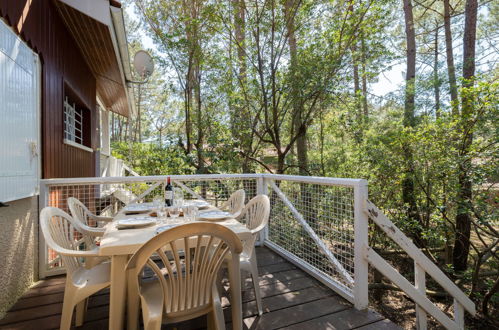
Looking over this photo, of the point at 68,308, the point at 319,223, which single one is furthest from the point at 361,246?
the point at 68,308

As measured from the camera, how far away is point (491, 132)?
13.8 feet

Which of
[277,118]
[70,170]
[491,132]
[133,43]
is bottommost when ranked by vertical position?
[70,170]

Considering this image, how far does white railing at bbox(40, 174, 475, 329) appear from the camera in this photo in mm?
2229

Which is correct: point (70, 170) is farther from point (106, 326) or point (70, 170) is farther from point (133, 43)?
point (133, 43)

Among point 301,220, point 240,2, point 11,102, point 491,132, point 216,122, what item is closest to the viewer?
point 11,102

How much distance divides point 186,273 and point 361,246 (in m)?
1.51

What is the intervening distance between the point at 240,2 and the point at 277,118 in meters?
2.40

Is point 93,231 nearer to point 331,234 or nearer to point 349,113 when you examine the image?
point 331,234

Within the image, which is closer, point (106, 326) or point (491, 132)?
point (106, 326)

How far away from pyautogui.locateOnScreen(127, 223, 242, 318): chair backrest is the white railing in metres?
1.29

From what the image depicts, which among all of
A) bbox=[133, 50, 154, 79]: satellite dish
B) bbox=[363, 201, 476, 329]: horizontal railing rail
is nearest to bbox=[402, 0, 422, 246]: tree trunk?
bbox=[363, 201, 476, 329]: horizontal railing rail

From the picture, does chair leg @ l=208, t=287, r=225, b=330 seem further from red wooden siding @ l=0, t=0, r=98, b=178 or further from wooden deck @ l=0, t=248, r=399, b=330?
red wooden siding @ l=0, t=0, r=98, b=178

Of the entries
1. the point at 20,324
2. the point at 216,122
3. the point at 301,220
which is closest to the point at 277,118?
the point at 216,122

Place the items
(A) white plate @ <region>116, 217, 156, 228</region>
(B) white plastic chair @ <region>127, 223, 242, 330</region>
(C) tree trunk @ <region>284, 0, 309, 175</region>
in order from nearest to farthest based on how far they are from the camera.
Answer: (B) white plastic chair @ <region>127, 223, 242, 330</region> → (A) white plate @ <region>116, 217, 156, 228</region> → (C) tree trunk @ <region>284, 0, 309, 175</region>
